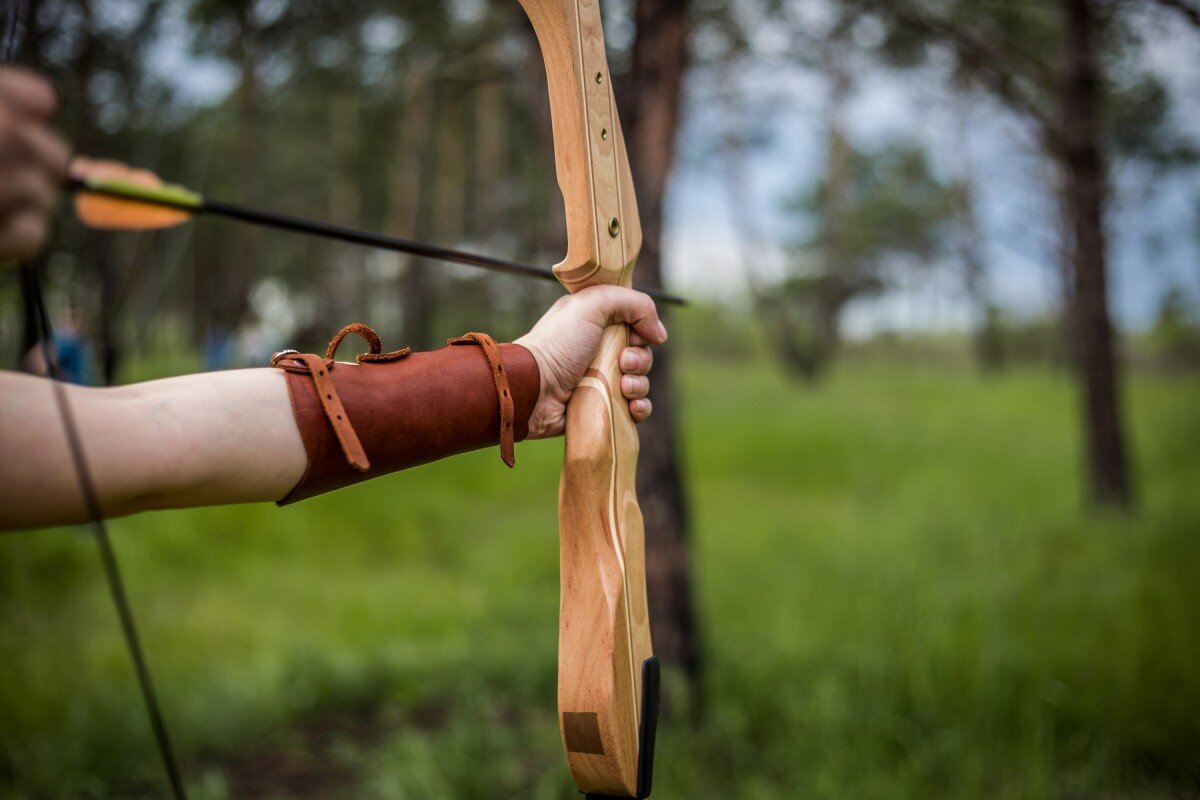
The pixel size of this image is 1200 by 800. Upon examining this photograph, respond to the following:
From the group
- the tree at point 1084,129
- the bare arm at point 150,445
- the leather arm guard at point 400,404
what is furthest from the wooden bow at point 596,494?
the tree at point 1084,129

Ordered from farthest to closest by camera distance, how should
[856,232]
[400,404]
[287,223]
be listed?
[856,232] → [400,404] → [287,223]

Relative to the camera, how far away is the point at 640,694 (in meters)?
1.12

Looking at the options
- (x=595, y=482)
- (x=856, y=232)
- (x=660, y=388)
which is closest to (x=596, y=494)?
(x=595, y=482)

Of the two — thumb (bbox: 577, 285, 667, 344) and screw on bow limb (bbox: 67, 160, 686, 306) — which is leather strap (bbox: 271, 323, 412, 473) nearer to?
screw on bow limb (bbox: 67, 160, 686, 306)

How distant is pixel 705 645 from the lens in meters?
3.18

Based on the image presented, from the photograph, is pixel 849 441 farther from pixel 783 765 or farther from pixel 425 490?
pixel 783 765

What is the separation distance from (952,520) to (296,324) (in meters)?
4.67

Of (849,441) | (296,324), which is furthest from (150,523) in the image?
(849,441)

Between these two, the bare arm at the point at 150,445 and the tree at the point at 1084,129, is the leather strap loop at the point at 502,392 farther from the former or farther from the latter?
the tree at the point at 1084,129

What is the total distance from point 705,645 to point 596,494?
224 centimetres

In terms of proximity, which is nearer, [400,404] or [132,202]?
[132,202]

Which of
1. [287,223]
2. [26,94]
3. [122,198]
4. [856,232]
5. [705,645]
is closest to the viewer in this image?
[26,94]

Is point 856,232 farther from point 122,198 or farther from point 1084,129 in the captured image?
point 122,198

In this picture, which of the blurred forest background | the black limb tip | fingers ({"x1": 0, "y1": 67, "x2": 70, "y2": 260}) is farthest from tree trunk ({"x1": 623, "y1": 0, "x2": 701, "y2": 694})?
fingers ({"x1": 0, "y1": 67, "x2": 70, "y2": 260})
